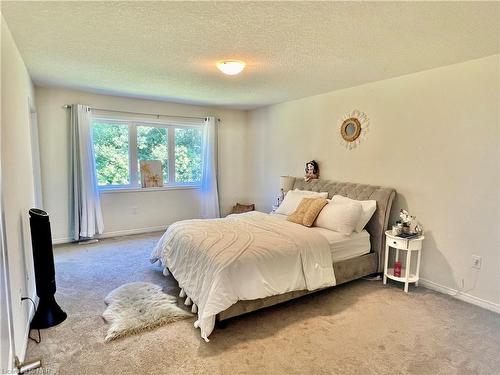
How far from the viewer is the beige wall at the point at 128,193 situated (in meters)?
4.44

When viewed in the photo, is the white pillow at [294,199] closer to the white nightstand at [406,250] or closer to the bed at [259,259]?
the bed at [259,259]

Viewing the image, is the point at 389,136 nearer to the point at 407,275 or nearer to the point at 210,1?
the point at 407,275

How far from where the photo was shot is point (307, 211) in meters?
3.57

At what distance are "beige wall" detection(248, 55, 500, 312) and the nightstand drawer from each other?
15.0 inches

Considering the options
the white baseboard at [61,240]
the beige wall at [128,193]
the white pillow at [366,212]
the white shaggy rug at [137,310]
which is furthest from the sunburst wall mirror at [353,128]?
the white baseboard at [61,240]

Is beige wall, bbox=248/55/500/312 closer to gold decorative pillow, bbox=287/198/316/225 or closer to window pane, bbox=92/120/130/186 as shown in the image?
gold decorative pillow, bbox=287/198/316/225

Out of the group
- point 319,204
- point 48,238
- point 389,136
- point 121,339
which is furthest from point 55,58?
point 389,136

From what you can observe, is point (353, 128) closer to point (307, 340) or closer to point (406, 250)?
point (406, 250)

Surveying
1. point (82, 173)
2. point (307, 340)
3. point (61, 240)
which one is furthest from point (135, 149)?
point (307, 340)

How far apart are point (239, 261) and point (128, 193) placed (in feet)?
11.3

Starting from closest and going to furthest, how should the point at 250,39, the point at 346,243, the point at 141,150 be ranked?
the point at 250,39
the point at 346,243
the point at 141,150

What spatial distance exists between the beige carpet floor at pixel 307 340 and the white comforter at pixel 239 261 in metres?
0.24

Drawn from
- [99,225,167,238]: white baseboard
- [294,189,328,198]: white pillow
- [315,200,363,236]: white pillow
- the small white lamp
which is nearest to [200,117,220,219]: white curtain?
[99,225,167,238]: white baseboard

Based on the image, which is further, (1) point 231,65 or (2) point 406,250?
(2) point 406,250
